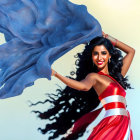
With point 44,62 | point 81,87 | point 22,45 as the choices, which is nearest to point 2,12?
point 22,45

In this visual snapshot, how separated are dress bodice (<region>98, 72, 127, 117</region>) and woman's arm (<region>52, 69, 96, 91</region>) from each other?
0.29 feet

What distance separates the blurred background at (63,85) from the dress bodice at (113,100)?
64cm

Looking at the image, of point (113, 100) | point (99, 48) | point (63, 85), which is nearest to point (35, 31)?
point (99, 48)

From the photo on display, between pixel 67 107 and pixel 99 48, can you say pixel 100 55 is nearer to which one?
pixel 99 48

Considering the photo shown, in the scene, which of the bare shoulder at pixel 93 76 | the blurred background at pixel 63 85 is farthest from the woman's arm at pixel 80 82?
the blurred background at pixel 63 85

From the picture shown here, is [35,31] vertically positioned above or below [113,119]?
above

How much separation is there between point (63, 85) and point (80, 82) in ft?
2.48

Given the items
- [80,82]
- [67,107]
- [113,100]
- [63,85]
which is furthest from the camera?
[63,85]

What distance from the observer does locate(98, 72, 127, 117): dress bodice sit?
70.2 inches

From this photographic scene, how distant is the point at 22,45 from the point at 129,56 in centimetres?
59

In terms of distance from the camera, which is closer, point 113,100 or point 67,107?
point 113,100

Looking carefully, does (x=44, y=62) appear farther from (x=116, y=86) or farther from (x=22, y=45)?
(x=116, y=86)

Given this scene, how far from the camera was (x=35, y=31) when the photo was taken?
1772mm

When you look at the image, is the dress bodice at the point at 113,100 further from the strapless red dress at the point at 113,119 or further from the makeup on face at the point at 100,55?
the makeup on face at the point at 100,55
